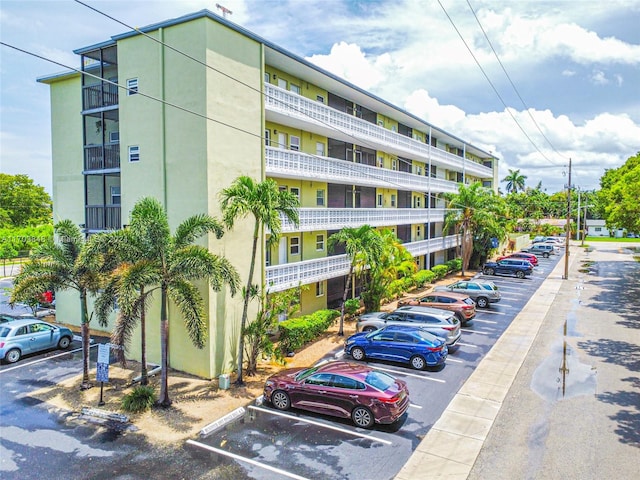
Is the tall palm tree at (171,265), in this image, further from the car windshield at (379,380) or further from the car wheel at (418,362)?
the car wheel at (418,362)

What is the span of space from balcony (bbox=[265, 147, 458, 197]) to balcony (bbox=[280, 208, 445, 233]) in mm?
1681

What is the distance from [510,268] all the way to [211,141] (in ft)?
107

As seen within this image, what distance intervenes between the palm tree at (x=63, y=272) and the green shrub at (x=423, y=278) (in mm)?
21224

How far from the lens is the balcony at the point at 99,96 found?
19.5m

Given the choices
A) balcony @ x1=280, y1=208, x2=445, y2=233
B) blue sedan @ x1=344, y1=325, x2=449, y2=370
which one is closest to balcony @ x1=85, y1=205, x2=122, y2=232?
balcony @ x1=280, y1=208, x2=445, y2=233

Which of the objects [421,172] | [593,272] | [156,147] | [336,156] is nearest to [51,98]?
[156,147]

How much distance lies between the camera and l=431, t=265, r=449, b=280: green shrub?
36.5 m

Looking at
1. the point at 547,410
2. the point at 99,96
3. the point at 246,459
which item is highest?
the point at 99,96

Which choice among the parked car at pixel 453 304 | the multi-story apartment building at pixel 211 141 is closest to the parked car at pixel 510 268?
the multi-story apartment building at pixel 211 141

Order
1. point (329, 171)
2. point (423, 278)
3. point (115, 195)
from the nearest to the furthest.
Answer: point (115, 195), point (329, 171), point (423, 278)

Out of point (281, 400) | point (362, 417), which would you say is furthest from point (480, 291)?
point (281, 400)

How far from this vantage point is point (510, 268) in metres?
40.2

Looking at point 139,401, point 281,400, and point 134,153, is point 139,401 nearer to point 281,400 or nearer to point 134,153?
point 281,400

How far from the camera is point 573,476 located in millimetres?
10062
